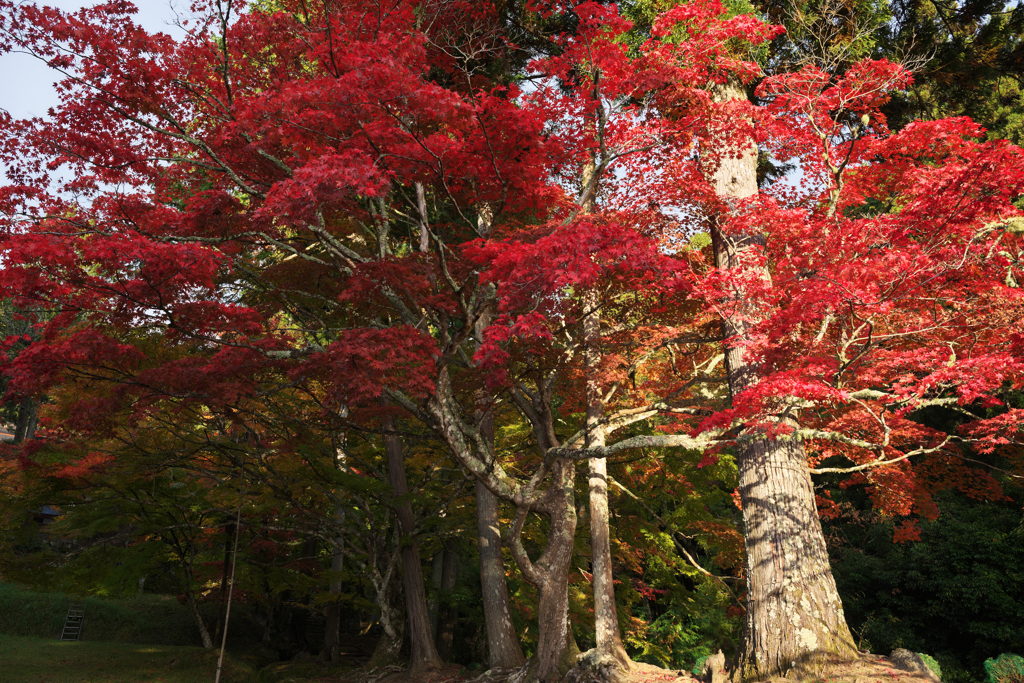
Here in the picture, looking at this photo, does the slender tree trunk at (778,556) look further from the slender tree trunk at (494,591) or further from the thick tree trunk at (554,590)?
the slender tree trunk at (494,591)

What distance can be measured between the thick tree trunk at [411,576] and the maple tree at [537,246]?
188 centimetres

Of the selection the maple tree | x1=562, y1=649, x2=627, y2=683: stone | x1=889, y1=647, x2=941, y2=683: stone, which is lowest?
x1=562, y1=649, x2=627, y2=683: stone

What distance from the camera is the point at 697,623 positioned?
1620 centimetres

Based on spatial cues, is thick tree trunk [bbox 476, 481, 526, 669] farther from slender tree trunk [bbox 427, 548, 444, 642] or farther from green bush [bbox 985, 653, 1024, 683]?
green bush [bbox 985, 653, 1024, 683]

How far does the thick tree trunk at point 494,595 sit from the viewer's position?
31.2ft

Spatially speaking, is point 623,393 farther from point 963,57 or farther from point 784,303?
point 963,57

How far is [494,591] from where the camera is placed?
9930mm

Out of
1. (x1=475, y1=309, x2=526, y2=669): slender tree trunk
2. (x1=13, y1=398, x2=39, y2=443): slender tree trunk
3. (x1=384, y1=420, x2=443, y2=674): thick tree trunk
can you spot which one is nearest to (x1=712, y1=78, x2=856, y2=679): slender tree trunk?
(x1=475, y1=309, x2=526, y2=669): slender tree trunk

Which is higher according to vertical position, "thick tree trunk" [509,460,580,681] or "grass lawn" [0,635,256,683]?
"thick tree trunk" [509,460,580,681]

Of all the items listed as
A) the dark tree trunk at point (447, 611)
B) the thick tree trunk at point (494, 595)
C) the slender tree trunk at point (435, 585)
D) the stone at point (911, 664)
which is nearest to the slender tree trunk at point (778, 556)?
the stone at point (911, 664)

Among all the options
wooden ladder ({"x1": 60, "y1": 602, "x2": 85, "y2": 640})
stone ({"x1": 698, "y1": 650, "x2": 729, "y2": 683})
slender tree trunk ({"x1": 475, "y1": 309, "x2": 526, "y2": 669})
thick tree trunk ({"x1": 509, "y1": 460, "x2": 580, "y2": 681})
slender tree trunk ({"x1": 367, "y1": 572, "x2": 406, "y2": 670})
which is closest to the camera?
stone ({"x1": 698, "y1": 650, "x2": 729, "y2": 683})

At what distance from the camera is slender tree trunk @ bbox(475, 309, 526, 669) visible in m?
9.47

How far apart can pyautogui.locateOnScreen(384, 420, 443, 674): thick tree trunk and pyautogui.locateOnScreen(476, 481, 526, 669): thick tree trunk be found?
1426mm

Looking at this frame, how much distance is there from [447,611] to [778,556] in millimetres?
10386
